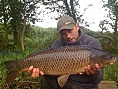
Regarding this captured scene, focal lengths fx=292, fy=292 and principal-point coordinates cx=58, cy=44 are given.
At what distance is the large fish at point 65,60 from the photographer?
2.40m

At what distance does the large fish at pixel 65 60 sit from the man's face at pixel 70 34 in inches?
9.1

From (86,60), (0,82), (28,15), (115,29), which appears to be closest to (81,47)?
(86,60)

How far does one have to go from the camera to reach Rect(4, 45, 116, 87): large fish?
2400mm

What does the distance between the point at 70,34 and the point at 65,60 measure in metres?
0.38

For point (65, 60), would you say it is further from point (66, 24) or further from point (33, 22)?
point (33, 22)

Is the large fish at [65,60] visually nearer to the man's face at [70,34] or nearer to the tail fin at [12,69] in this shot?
the tail fin at [12,69]

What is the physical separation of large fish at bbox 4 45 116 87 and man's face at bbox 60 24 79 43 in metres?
0.23

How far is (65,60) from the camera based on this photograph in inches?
95.3

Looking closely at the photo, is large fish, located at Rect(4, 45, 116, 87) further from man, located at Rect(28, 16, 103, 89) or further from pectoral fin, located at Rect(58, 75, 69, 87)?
man, located at Rect(28, 16, 103, 89)

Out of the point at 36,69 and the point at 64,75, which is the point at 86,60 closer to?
the point at 64,75

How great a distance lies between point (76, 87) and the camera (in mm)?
2793

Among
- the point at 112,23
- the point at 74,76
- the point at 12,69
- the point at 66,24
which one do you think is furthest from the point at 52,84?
the point at 112,23

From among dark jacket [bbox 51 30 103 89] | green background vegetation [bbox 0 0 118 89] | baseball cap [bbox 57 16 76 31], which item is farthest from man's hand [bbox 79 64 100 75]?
green background vegetation [bbox 0 0 118 89]

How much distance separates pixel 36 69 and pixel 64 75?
25cm
